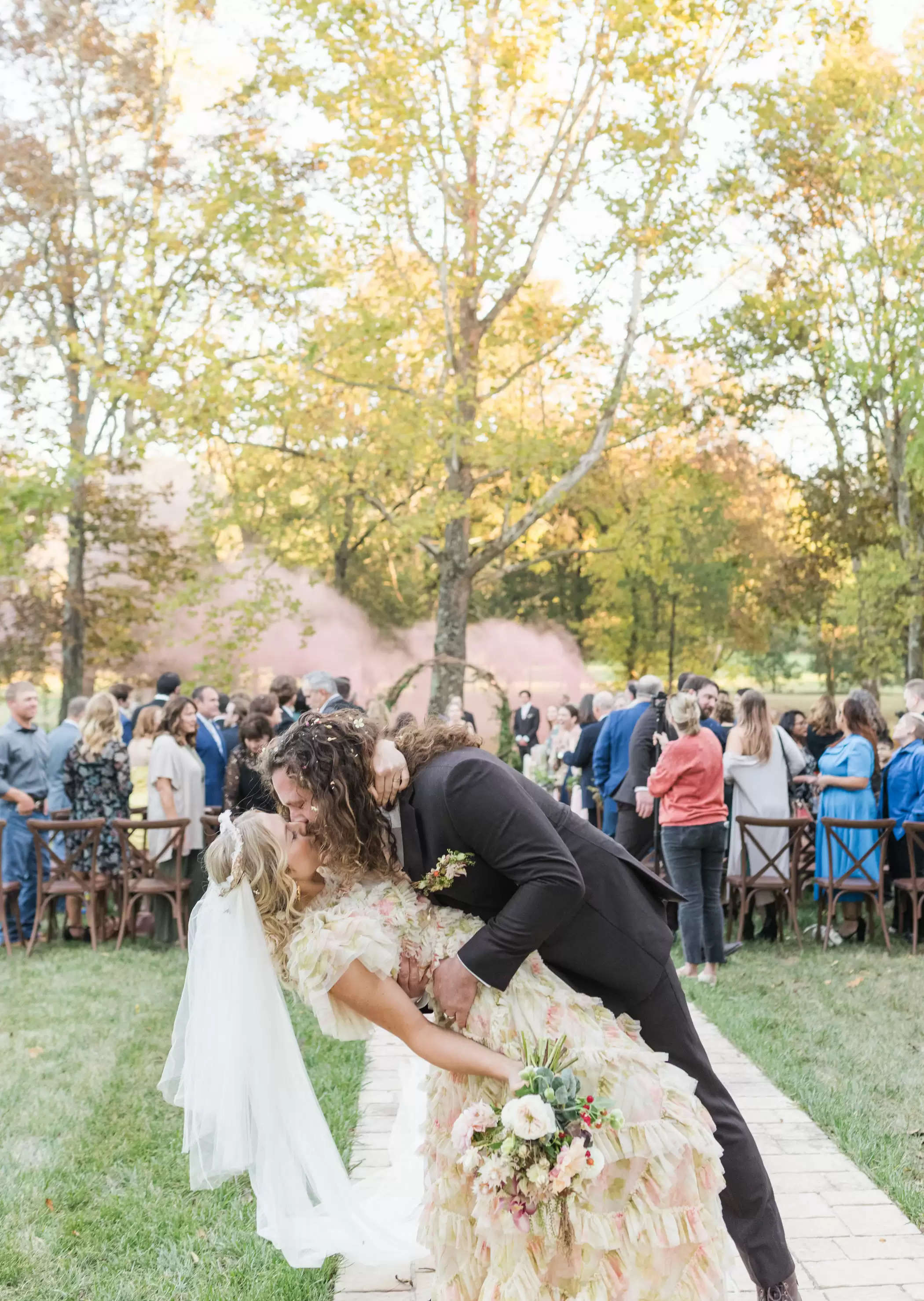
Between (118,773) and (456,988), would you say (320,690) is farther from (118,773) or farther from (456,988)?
(456,988)

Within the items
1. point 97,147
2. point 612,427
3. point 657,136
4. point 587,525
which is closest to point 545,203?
point 657,136

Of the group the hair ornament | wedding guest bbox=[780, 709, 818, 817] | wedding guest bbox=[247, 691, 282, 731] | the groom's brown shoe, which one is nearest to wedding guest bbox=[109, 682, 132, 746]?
wedding guest bbox=[247, 691, 282, 731]

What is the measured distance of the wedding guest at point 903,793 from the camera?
8.74 metres

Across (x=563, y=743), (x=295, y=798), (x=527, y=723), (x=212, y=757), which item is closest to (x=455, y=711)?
(x=563, y=743)

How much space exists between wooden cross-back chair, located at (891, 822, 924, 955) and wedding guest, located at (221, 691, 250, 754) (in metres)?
5.37

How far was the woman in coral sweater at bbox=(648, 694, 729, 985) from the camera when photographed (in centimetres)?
750

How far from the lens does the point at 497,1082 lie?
278 cm

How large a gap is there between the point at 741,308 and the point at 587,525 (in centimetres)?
1069

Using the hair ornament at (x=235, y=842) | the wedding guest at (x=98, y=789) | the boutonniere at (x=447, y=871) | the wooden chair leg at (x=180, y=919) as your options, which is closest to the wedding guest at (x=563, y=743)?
the wooden chair leg at (x=180, y=919)

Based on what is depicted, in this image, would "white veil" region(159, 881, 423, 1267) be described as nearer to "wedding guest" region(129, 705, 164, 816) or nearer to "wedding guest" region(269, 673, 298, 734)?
"wedding guest" region(129, 705, 164, 816)

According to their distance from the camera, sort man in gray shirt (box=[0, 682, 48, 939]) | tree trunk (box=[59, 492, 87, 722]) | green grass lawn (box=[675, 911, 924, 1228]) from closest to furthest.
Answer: green grass lawn (box=[675, 911, 924, 1228])
man in gray shirt (box=[0, 682, 48, 939])
tree trunk (box=[59, 492, 87, 722])

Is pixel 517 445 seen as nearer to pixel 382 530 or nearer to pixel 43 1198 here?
pixel 382 530

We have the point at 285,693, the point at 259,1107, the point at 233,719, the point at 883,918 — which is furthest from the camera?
the point at 233,719

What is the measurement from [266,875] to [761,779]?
6651mm
